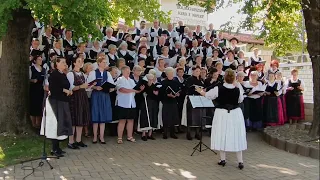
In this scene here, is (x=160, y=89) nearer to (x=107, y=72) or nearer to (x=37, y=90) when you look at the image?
(x=107, y=72)

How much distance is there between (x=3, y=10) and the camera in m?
7.19

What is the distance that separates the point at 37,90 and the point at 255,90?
19.2 feet

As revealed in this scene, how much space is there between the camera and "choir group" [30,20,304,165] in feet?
24.0

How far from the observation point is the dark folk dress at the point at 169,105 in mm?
9773

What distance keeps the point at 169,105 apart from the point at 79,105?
2491 mm

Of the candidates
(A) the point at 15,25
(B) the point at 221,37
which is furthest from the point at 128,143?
(B) the point at 221,37

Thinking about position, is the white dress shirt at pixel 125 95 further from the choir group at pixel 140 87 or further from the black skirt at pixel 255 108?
the black skirt at pixel 255 108

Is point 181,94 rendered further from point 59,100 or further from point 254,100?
point 59,100

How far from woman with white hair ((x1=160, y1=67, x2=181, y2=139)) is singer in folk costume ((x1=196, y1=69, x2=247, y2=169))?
2.74 meters

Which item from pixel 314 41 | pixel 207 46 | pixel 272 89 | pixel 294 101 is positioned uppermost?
pixel 207 46

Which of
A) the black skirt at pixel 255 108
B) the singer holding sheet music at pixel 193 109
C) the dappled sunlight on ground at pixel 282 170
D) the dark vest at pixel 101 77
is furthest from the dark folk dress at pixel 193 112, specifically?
the dappled sunlight on ground at pixel 282 170

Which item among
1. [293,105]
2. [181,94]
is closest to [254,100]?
[293,105]

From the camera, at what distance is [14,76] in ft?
30.0

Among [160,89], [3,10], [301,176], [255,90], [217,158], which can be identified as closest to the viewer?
[301,176]
